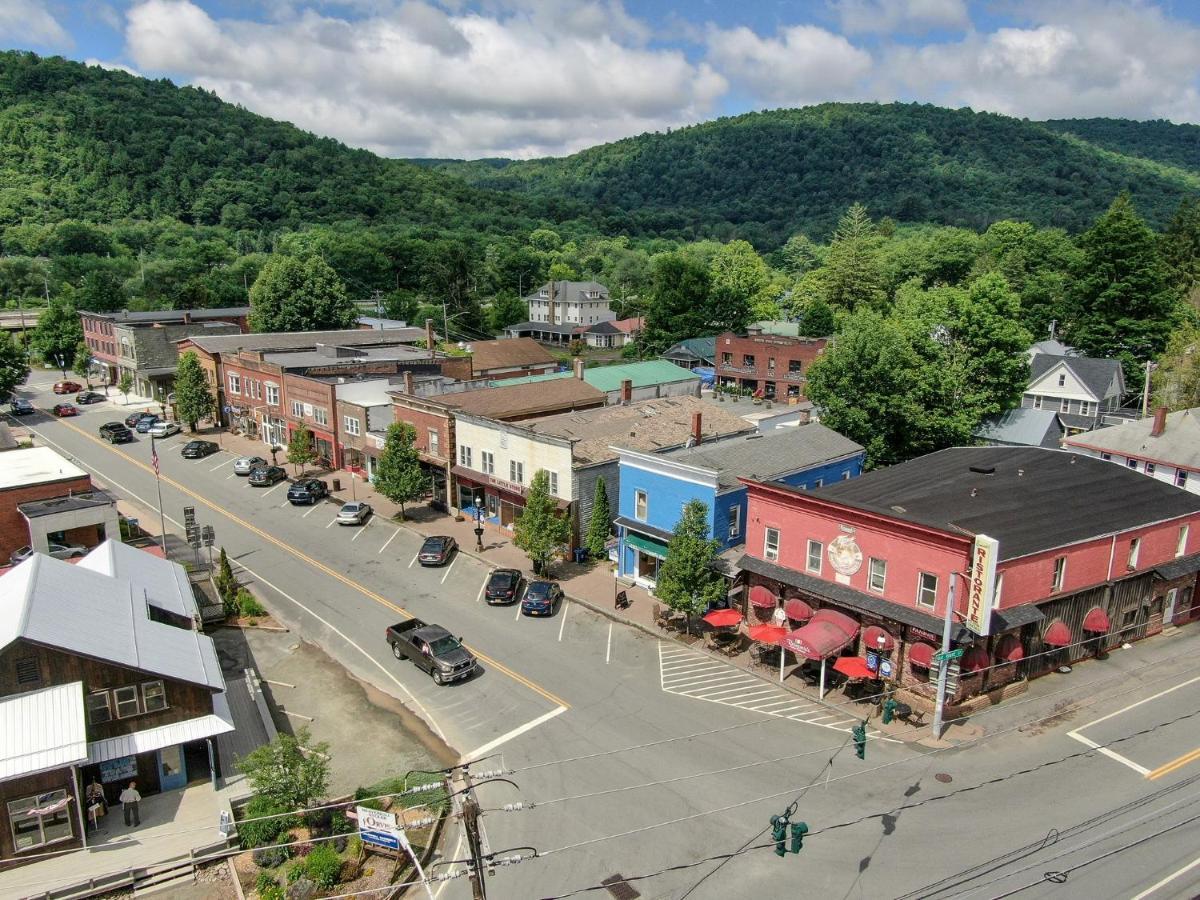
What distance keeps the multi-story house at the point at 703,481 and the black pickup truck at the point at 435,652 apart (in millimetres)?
10994

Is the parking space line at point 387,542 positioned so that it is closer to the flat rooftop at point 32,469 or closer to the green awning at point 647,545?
the green awning at point 647,545

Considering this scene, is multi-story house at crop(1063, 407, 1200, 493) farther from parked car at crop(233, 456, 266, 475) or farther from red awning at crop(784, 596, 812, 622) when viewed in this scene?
parked car at crop(233, 456, 266, 475)

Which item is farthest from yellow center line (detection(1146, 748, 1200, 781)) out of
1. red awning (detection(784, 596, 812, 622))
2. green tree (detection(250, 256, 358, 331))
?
green tree (detection(250, 256, 358, 331))

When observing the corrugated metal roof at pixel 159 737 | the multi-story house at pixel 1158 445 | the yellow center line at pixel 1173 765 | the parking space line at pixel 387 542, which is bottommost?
the parking space line at pixel 387 542

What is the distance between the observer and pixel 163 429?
6806cm

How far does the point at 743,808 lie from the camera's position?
22344 mm

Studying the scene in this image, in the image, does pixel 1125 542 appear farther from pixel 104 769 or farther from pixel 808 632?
pixel 104 769

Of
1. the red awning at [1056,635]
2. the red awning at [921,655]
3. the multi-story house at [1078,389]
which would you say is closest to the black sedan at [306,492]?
Answer: the red awning at [921,655]

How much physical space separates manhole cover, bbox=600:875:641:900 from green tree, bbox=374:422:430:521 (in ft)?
101

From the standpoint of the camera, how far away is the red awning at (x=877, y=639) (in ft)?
92.4

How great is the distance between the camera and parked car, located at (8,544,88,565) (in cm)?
3559

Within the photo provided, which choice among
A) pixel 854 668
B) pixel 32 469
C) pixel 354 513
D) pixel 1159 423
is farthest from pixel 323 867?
pixel 1159 423

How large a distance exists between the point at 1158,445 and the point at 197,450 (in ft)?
216

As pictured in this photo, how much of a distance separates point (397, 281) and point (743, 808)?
487ft
